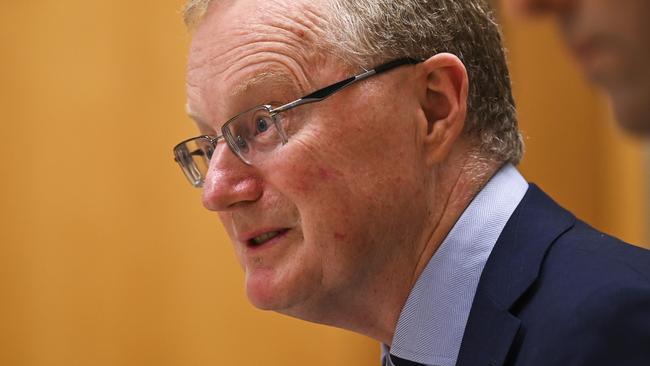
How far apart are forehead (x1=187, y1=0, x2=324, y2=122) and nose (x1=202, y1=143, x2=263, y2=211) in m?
0.11

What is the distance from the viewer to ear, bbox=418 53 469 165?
156cm

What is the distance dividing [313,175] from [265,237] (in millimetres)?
163

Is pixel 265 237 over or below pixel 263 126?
below

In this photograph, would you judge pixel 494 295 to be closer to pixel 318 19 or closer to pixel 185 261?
pixel 318 19

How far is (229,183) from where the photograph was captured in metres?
1.57

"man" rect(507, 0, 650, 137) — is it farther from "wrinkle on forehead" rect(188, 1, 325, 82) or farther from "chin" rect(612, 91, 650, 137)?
"wrinkle on forehead" rect(188, 1, 325, 82)

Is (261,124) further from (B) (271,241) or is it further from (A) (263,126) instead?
(B) (271,241)

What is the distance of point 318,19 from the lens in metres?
1.56

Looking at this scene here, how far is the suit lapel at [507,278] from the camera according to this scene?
1.38 metres

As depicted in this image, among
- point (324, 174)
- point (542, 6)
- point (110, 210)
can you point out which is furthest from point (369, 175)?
point (110, 210)

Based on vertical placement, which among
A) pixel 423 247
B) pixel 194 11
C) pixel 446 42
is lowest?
pixel 423 247

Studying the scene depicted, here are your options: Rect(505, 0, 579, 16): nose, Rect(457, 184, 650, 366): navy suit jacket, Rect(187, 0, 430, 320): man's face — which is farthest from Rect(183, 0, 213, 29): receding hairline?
Rect(505, 0, 579, 16): nose

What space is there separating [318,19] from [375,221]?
36 cm

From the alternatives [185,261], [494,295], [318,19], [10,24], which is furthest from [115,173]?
[494,295]
